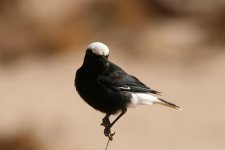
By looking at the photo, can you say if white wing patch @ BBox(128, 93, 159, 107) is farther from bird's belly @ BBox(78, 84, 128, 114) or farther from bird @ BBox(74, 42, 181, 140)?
bird's belly @ BBox(78, 84, 128, 114)

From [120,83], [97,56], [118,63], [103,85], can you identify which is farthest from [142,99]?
[118,63]

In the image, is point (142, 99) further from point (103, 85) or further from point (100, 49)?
point (100, 49)

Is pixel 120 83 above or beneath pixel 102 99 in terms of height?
above

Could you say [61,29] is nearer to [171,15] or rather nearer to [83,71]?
[171,15]

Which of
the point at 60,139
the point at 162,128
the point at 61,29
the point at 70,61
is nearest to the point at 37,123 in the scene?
the point at 60,139

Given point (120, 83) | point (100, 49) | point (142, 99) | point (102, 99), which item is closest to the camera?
point (100, 49)

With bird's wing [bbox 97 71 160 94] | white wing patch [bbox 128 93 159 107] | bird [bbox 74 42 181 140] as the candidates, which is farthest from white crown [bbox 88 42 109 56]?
white wing patch [bbox 128 93 159 107]
